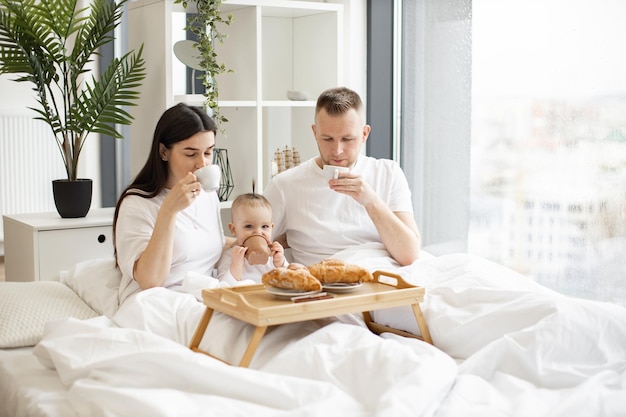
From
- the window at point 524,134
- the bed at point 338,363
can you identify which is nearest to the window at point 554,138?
the window at point 524,134

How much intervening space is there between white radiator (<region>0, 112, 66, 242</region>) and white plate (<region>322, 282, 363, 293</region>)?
401 centimetres

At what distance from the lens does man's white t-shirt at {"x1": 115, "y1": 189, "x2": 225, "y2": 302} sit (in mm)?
2387

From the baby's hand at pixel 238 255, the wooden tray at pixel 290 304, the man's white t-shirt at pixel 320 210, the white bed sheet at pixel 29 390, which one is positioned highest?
the man's white t-shirt at pixel 320 210

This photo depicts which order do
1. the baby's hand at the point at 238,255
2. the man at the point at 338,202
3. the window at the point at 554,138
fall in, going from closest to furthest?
the baby's hand at the point at 238,255 < the man at the point at 338,202 < the window at the point at 554,138

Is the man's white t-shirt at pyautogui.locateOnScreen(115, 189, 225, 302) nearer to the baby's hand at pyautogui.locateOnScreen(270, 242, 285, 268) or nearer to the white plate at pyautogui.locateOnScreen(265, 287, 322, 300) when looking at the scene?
the baby's hand at pyautogui.locateOnScreen(270, 242, 285, 268)

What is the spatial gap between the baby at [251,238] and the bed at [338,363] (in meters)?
0.27

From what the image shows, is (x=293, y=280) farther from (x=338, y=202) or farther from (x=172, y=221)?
(x=338, y=202)

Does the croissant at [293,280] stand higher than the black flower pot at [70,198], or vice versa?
the black flower pot at [70,198]

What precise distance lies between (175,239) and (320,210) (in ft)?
1.85

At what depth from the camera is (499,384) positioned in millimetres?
1734

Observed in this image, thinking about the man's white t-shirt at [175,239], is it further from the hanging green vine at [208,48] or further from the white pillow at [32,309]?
the hanging green vine at [208,48]

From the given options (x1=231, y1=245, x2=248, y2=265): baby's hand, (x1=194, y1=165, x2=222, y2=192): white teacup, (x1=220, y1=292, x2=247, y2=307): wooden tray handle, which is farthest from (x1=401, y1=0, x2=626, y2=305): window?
(x1=220, y1=292, x2=247, y2=307): wooden tray handle

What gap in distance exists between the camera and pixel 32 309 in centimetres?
230

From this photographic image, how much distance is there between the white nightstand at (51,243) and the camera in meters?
3.17
